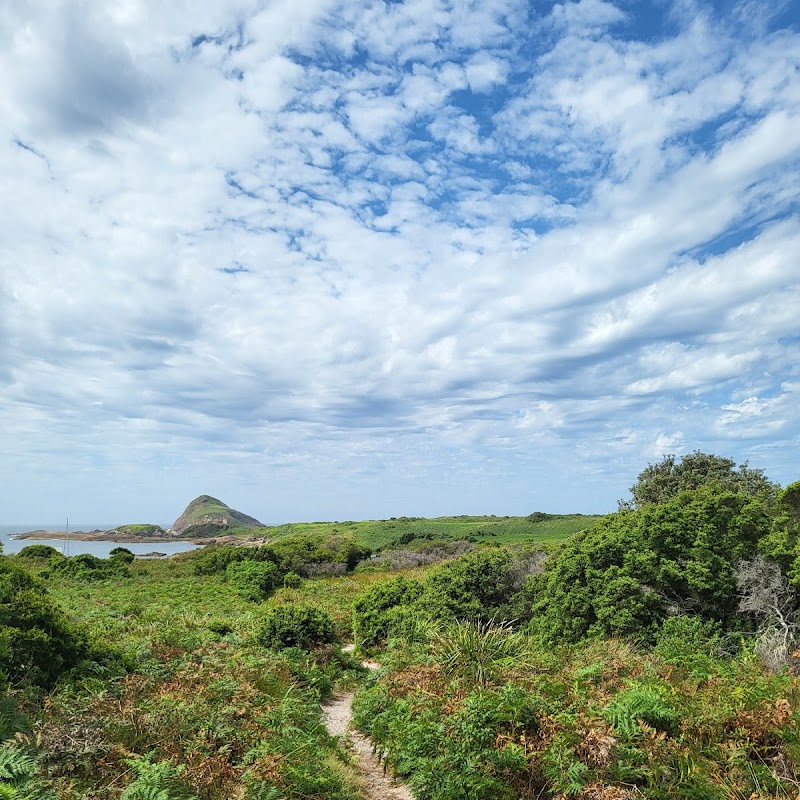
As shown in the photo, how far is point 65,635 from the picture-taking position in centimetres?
915

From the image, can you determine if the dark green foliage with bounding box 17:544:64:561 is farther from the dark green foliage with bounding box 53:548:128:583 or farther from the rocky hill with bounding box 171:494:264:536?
the rocky hill with bounding box 171:494:264:536

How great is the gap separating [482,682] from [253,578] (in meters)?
25.4

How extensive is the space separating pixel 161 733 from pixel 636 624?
9.22 metres

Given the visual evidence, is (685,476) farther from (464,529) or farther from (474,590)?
(464,529)

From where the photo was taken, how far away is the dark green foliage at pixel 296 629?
14930 millimetres

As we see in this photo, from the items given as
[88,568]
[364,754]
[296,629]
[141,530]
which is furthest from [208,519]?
[364,754]

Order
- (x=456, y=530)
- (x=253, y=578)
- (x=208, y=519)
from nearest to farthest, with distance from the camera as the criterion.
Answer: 1. (x=253, y=578)
2. (x=456, y=530)
3. (x=208, y=519)

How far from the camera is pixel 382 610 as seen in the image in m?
17.4

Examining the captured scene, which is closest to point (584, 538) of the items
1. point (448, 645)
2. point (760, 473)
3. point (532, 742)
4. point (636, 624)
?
point (636, 624)

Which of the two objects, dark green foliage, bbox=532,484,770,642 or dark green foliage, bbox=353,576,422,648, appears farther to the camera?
dark green foliage, bbox=353,576,422,648

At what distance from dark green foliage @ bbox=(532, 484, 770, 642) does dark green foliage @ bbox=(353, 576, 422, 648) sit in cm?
462

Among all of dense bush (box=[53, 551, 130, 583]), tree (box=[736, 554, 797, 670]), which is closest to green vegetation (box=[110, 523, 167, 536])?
dense bush (box=[53, 551, 130, 583])

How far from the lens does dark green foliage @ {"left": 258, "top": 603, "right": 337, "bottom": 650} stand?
588 inches

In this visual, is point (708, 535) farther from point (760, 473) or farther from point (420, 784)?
point (760, 473)
